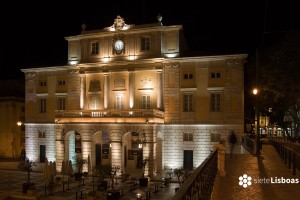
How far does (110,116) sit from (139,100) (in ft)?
14.2

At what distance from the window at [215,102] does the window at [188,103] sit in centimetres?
226

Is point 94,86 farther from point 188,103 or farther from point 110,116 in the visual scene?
point 188,103

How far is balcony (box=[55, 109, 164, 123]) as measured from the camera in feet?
116

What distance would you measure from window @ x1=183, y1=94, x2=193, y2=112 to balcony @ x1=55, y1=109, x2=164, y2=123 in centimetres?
274

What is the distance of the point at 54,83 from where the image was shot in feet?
142

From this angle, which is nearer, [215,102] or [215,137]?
[215,137]

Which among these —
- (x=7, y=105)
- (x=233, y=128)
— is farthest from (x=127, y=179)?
(x=7, y=105)

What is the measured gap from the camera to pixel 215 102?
36.7m

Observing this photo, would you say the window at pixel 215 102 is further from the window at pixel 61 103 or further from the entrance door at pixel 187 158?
the window at pixel 61 103

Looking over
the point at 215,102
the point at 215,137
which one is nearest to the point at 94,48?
the point at 215,102

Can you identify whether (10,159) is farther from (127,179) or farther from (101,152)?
(127,179)

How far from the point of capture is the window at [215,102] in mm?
36625

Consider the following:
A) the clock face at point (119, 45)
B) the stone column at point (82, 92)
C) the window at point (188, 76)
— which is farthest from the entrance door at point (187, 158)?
the clock face at point (119, 45)

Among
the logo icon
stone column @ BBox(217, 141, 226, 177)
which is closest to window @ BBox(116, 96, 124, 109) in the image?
stone column @ BBox(217, 141, 226, 177)
